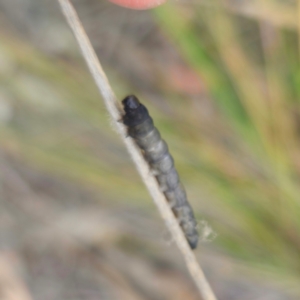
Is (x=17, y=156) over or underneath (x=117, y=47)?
underneath

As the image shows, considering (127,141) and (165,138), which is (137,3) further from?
(165,138)

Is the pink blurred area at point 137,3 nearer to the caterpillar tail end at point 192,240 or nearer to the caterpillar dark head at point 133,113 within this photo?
the caterpillar dark head at point 133,113

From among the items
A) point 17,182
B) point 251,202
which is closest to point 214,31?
point 251,202

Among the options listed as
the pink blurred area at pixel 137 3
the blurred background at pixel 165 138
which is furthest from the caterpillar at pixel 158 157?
the blurred background at pixel 165 138

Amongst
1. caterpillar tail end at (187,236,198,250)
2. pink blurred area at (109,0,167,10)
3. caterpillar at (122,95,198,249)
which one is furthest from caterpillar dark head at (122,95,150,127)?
caterpillar tail end at (187,236,198,250)

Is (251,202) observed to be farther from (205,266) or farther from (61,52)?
(61,52)

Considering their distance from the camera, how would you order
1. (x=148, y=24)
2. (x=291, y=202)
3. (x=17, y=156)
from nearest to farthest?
1. (x=291, y=202)
2. (x=17, y=156)
3. (x=148, y=24)
